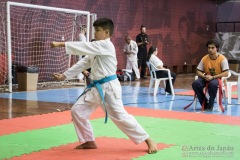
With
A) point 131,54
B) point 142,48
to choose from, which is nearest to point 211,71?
point 131,54

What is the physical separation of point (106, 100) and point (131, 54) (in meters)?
11.3

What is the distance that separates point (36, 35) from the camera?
12.5 meters

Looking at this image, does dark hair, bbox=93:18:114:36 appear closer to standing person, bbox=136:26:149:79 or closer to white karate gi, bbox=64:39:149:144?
white karate gi, bbox=64:39:149:144

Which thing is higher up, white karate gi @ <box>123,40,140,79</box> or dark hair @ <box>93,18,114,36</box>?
dark hair @ <box>93,18,114,36</box>

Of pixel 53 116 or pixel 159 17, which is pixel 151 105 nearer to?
pixel 53 116

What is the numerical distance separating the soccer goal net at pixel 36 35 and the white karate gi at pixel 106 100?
6664mm

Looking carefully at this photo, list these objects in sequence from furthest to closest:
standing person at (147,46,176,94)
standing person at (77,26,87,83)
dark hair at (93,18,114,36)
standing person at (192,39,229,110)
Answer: standing person at (77,26,87,83), standing person at (147,46,176,94), standing person at (192,39,229,110), dark hair at (93,18,114,36)

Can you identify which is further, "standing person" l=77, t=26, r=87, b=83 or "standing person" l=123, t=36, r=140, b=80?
"standing person" l=123, t=36, r=140, b=80

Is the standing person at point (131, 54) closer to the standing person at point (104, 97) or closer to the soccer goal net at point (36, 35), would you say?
the soccer goal net at point (36, 35)

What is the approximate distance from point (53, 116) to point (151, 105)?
2383mm

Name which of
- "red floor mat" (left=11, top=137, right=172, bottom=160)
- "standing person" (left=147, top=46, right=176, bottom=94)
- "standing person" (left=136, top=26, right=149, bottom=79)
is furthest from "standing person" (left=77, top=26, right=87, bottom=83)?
"red floor mat" (left=11, top=137, right=172, bottom=160)

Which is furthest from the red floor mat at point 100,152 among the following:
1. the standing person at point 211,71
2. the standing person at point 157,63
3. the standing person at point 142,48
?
the standing person at point 142,48

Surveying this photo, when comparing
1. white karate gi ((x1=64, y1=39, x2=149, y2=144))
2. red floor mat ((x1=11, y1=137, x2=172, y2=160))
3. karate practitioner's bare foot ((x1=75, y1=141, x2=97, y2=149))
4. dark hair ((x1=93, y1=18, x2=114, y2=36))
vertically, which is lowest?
red floor mat ((x1=11, y1=137, x2=172, y2=160))

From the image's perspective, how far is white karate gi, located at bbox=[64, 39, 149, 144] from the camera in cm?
409
